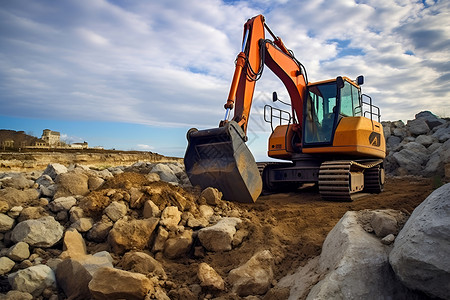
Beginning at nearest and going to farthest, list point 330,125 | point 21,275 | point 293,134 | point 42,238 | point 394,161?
point 21,275, point 42,238, point 330,125, point 293,134, point 394,161

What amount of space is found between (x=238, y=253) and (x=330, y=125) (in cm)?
475

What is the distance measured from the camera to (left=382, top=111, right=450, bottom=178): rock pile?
39.7 ft

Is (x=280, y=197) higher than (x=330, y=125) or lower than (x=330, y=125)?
lower

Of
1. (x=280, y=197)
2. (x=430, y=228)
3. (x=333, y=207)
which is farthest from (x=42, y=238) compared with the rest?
(x=280, y=197)

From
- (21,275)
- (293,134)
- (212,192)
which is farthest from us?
(293,134)

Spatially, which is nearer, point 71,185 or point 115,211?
point 115,211

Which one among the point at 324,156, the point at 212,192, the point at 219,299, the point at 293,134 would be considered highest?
the point at 293,134

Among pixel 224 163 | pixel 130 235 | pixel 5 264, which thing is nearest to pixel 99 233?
pixel 130 235

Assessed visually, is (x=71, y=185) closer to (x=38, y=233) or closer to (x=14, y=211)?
(x=14, y=211)

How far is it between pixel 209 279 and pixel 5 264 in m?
2.01

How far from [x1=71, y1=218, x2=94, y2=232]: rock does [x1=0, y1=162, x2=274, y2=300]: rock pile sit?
0.01 m

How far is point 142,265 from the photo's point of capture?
127 inches

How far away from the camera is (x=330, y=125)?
24.9 ft

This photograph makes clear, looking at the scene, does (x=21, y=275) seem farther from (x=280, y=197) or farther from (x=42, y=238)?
(x=280, y=197)
